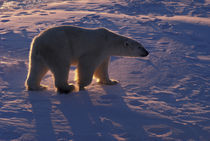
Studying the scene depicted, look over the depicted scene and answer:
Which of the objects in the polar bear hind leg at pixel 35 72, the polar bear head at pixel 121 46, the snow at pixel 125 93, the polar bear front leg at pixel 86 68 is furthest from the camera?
the polar bear head at pixel 121 46

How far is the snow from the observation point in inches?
142

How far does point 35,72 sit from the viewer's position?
15.3ft

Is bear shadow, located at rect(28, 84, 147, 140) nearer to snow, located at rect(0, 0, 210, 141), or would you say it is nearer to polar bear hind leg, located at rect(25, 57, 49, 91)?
snow, located at rect(0, 0, 210, 141)

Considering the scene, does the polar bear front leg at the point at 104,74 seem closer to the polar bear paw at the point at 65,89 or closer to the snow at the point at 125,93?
the snow at the point at 125,93

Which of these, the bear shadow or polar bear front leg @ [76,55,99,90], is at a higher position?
polar bear front leg @ [76,55,99,90]

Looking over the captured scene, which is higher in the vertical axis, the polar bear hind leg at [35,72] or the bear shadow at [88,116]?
the polar bear hind leg at [35,72]

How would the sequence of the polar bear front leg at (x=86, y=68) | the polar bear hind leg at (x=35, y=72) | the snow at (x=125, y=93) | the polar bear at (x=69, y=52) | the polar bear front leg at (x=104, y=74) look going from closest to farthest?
the snow at (x=125, y=93), the polar bear at (x=69, y=52), the polar bear hind leg at (x=35, y=72), the polar bear front leg at (x=86, y=68), the polar bear front leg at (x=104, y=74)

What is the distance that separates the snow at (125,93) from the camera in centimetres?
360

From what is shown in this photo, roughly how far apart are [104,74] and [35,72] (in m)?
1.39

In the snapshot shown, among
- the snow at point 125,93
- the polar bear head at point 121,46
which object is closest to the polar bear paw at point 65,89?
the snow at point 125,93

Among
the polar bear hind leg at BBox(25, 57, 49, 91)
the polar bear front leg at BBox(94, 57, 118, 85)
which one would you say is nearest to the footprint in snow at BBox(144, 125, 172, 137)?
the polar bear front leg at BBox(94, 57, 118, 85)

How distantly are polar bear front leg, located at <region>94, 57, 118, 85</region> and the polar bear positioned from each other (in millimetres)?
111

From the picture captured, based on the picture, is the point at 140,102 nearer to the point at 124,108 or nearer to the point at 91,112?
the point at 124,108

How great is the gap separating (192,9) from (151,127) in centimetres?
957
